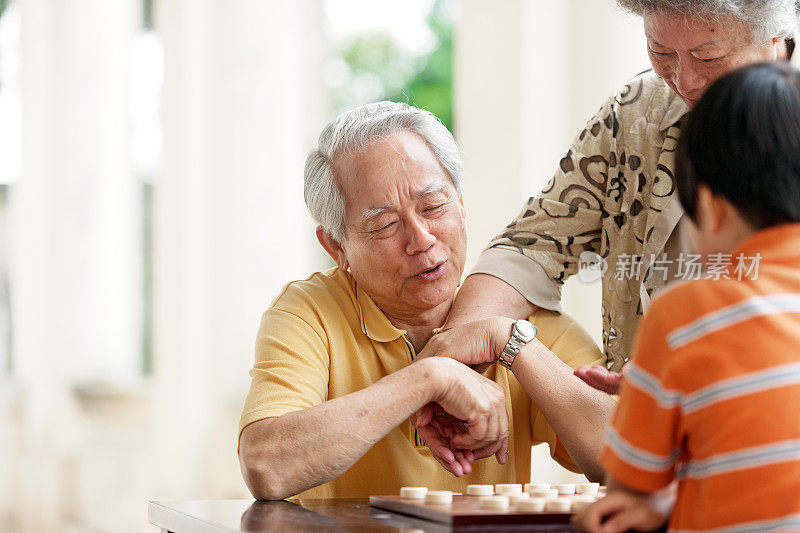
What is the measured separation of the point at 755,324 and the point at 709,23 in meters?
0.85

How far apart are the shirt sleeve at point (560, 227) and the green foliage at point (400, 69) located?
3504 millimetres

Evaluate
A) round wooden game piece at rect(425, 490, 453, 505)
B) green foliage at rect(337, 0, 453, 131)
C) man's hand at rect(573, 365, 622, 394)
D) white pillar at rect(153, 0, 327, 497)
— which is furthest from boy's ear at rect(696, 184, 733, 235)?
green foliage at rect(337, 0, 453, 131)

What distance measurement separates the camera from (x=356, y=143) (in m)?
1.90

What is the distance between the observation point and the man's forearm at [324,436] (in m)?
1.57

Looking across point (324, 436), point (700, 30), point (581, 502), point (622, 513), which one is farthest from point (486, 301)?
point (622, 513)

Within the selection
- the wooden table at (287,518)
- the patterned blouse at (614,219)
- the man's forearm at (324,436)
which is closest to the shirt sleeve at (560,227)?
the patterned blouse at (614,219)

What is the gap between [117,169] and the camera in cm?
537

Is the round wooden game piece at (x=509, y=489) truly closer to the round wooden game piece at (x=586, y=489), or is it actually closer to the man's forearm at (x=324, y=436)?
the round wooden game piece at (x=586, y=489)

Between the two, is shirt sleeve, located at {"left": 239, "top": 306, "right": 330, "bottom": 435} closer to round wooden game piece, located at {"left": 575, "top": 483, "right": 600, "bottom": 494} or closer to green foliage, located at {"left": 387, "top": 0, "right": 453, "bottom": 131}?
round wooden game piece, located at {"left": 575, "top": 483, "right": 600, "bottom": 494}

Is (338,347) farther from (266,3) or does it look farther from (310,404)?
(266,3)

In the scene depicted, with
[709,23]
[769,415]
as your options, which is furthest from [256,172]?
[769,415]

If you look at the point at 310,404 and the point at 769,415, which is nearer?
the point at 769,415

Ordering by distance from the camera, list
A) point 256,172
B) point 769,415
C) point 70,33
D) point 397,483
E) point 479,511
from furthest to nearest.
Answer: point 70,33 < point 256,172 < point 397,483 < point 479,511 < point 769,415

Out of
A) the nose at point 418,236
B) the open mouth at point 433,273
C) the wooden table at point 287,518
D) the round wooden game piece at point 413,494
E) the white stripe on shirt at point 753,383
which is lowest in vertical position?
the wooden table at point 287,518
